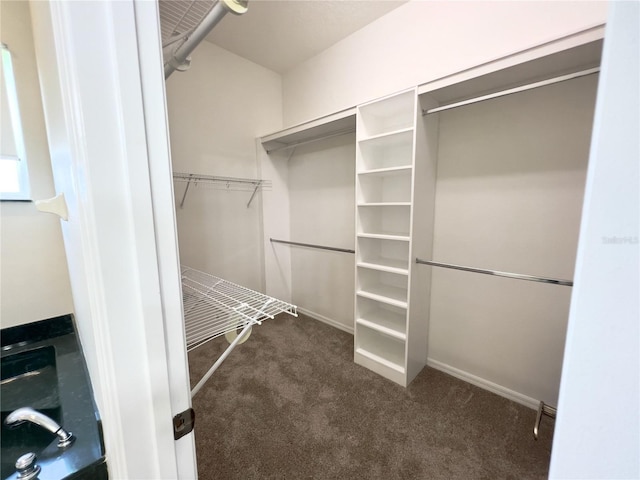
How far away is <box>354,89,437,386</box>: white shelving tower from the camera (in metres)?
1.79

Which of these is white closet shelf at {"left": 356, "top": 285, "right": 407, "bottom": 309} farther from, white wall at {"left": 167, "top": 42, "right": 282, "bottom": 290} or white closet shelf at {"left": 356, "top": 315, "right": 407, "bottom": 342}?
white wall at {"left": 167, "top": 42, "right": 282, "bottom": 290}

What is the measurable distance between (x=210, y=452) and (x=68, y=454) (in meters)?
0.96

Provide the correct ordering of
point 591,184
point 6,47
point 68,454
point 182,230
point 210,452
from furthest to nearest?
point 182,230, point 210,452, point 6,47, point 68,454, point 591,184

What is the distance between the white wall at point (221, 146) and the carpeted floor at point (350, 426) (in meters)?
1.03

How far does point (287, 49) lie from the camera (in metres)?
2.43

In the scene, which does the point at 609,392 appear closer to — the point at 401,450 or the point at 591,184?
the point at 591,184

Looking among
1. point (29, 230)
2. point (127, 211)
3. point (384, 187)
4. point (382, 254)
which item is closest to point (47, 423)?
point (127, 211)

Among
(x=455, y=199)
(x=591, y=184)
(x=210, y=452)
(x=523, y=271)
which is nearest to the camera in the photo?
(x=591, y=184)

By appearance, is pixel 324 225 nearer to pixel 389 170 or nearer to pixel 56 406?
pixel 389 170

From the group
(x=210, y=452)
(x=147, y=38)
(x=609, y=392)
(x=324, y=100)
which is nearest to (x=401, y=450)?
(x=210, y=452)

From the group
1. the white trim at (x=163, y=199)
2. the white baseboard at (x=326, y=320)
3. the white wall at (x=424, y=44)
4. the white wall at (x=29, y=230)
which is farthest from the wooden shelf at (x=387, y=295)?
the white wall at (x=29, y=230)

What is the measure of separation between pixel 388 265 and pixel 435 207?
Result: 0.58 meters

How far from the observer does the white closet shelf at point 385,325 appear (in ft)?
6.36

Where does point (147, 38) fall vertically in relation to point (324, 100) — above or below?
below
